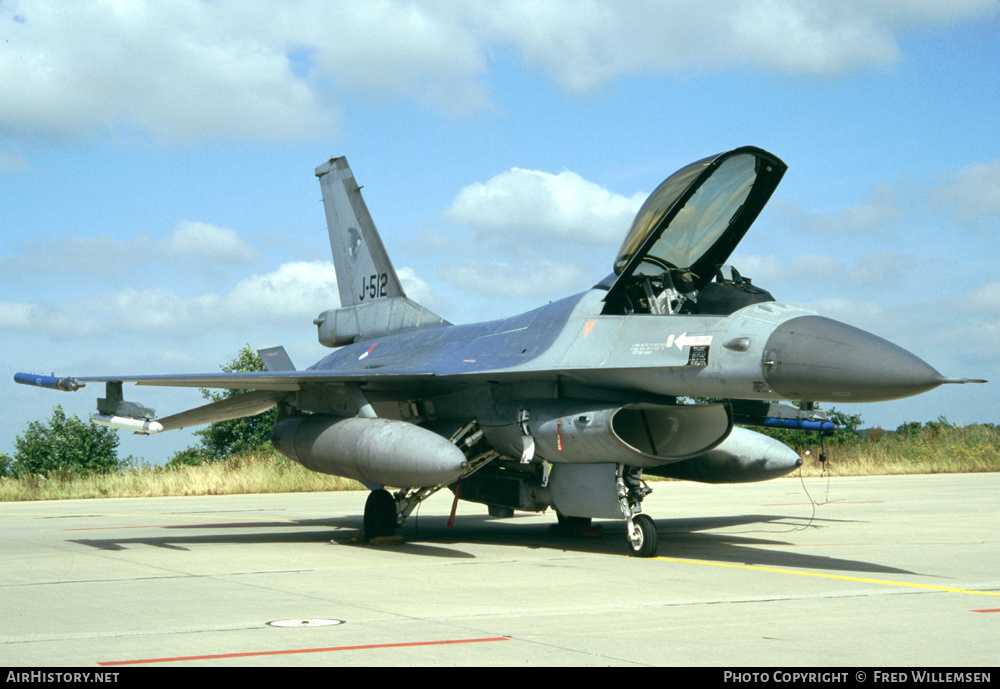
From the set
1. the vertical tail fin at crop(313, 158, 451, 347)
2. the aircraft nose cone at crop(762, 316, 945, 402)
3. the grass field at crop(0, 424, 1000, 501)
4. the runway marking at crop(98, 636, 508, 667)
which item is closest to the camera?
the runway marking at crop(98, 636, 508, 667)

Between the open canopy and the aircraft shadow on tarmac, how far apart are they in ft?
9.56

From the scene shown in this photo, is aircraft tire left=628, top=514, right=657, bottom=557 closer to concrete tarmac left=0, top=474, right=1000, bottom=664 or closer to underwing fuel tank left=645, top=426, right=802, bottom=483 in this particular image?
concrete tarmac left=0, top=474, right=1000, bottom=664

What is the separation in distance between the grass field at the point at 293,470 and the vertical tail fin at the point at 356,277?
8.39 metres

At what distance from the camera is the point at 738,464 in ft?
40.5

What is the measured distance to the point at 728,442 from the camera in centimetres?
1242

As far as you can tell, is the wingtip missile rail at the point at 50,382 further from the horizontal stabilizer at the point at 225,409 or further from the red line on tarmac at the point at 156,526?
the red line on tarmac at the point at 156,526

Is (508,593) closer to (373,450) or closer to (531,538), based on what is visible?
(373,450)

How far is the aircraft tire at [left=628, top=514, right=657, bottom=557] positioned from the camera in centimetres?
988

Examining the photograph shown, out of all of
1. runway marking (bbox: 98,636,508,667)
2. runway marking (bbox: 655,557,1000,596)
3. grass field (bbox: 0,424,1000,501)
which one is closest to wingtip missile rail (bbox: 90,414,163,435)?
runway marking (bbox: 655,557,1000,596)

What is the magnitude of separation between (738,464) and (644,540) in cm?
289

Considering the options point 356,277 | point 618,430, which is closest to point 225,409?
point 356,277

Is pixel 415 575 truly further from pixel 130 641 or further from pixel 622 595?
pixel 130 641
